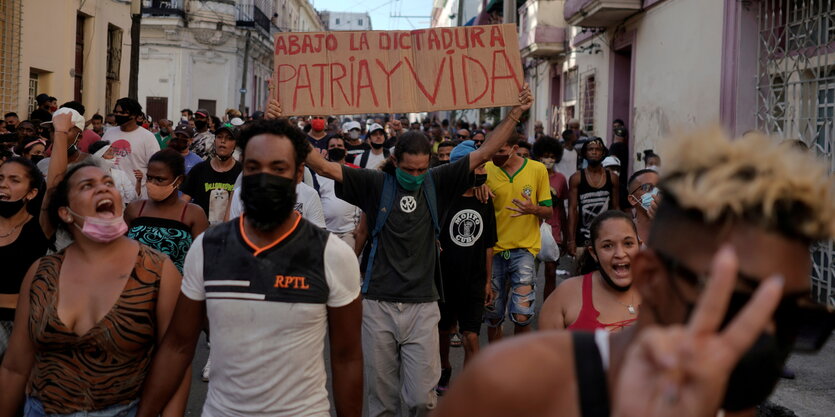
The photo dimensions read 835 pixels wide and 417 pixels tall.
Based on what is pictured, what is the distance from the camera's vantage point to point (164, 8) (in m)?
36.0

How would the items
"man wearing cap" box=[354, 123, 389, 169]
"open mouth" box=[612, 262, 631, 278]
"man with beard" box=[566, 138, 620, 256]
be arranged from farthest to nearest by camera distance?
"man wearing cap" box=[354, 123, 389, 169] < "man with beard" box=[566, 138, 620, 256] < "open mouth" box=[612, 262, 631, 278]

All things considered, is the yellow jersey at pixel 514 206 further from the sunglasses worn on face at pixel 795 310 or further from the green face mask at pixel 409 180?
the sunglasses worn on face at pixel 795 310

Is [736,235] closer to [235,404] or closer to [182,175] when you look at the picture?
[235,404]

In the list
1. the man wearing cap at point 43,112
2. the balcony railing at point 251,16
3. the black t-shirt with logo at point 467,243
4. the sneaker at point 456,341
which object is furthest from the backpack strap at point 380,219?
the balcony railing at point 251,16

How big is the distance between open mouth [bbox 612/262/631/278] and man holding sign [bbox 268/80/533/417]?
4.53 ft

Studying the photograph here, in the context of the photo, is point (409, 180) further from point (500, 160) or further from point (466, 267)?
point (500, 160)

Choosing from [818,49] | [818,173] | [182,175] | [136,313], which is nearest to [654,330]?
[818,173]

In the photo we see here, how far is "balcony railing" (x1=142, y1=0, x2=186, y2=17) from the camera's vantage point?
35.9 metres

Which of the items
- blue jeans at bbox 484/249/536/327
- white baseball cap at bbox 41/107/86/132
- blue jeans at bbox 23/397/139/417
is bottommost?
blue jeans at bbox 23/397/139/417

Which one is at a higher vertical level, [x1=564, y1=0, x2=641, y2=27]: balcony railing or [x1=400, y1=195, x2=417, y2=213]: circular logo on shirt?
[x1=564, y1=0, x2=641, y2=27]: balcony railing

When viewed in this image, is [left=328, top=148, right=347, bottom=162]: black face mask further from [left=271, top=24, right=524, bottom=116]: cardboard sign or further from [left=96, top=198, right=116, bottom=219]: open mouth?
[left=96, top=198, right=116, bottom=219]: open mouth

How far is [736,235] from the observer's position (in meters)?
1.38

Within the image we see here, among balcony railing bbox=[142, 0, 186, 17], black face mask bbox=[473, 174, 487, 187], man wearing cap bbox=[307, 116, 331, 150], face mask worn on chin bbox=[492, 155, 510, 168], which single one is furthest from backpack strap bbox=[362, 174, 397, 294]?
balcony railing bbox=[142, 0, 186, 17]

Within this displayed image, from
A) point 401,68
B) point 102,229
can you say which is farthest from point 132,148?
point 102,229
